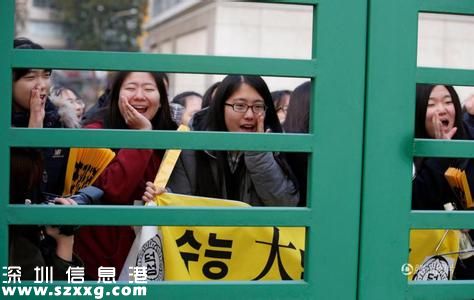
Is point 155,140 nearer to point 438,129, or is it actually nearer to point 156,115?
point 156,115

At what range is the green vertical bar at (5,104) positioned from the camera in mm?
1463

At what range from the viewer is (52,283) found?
1512 mm

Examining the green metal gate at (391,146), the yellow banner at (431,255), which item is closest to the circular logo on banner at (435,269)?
the yellow banner at (431,255)

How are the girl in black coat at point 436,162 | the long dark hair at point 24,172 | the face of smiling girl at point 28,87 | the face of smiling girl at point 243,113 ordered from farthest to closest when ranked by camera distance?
the face of smiling girl at point 243,113
the girl in black coat at point 436,162
the face of smiling girl at point 28,87
the long dark hair at point 24,172

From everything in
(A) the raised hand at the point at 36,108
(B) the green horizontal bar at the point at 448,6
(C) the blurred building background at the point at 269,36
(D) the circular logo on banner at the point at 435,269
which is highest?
(C) the blurred building background at the point at 269,36

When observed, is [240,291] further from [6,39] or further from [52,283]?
[6,39]

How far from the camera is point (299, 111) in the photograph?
2.78m

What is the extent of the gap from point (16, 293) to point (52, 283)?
76 mm

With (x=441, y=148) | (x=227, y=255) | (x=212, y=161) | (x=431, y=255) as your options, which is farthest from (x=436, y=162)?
(x=441, y=148)

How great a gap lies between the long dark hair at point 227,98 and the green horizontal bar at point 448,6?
1.00m

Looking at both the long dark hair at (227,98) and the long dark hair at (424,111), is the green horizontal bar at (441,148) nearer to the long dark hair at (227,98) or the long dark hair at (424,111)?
the long dark hair at (424,111)

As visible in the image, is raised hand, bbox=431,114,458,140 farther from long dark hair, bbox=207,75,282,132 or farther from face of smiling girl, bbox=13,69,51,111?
face of smiling girl, bbox=13,69,51,111

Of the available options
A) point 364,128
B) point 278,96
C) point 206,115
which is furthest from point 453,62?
point 364,128

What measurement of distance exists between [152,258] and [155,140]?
0.76 m
